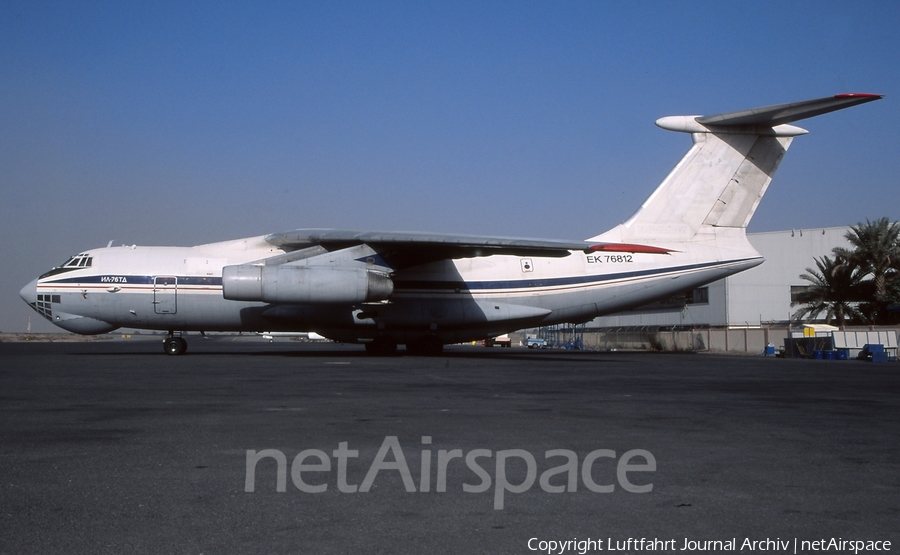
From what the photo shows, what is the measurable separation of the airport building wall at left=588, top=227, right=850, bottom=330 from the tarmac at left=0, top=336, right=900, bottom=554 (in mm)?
46399

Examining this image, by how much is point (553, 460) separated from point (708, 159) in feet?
66.7

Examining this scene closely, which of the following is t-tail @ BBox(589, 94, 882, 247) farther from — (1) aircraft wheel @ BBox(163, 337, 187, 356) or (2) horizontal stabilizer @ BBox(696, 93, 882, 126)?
(1) aircraft wheel @ BBox(163, 337, 187, 356)

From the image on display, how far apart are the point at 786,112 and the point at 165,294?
1693 centimetres

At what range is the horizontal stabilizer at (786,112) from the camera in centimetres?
1834

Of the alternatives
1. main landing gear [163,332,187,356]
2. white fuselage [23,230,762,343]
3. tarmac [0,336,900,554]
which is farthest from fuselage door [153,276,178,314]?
tarmac [0,336,900,554]

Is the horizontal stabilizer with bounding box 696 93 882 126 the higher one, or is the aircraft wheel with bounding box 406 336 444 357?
the horizontal stabilizer with bounding box 696 93 882 126

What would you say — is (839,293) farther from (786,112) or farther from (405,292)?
(405,292)

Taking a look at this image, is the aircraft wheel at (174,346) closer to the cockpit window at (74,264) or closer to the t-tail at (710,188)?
the cockpit window at (74,264)

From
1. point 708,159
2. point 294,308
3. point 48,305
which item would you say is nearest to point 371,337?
point 294,308

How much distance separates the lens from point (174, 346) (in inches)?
870

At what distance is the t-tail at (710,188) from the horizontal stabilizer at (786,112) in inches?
23.9

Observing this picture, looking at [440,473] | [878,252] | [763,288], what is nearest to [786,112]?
[440,473]

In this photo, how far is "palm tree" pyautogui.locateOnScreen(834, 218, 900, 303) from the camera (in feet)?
148

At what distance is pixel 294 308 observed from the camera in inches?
861
